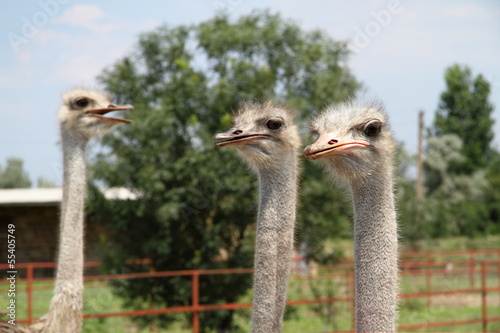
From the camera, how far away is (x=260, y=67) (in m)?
8.42

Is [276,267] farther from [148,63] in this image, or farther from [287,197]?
[148,63]

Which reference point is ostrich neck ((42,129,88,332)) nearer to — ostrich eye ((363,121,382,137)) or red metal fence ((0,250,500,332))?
red metal fence ((0,250,500,332))

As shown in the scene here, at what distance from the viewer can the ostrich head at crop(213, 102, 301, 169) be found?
11.4ft

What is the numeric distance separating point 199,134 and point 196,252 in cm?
125

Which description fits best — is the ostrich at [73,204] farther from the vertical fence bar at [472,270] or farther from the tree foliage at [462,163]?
the tree foliage at [462,163]

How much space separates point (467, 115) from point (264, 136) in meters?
38.1

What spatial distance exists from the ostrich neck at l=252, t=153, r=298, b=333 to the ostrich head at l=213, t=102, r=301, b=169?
0.17ft

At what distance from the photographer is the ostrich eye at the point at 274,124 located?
11.6 feet

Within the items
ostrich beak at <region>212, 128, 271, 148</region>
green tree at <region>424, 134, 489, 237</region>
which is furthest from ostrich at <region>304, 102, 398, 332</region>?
green tree at <region>424, 134, 489, 237</region>

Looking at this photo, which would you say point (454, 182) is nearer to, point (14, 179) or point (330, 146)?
point (14, 179)

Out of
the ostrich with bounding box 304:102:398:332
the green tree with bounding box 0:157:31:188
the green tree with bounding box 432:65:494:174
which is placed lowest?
the ostrich with bounding box 304:102:398:332

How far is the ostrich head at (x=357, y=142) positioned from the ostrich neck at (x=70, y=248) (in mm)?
1979

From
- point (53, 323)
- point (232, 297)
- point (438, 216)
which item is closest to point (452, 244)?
point (438, 216)

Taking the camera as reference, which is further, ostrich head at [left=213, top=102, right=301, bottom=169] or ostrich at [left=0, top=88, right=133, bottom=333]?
ostrich at [left=0, top=88, right=133, bottom=333]
